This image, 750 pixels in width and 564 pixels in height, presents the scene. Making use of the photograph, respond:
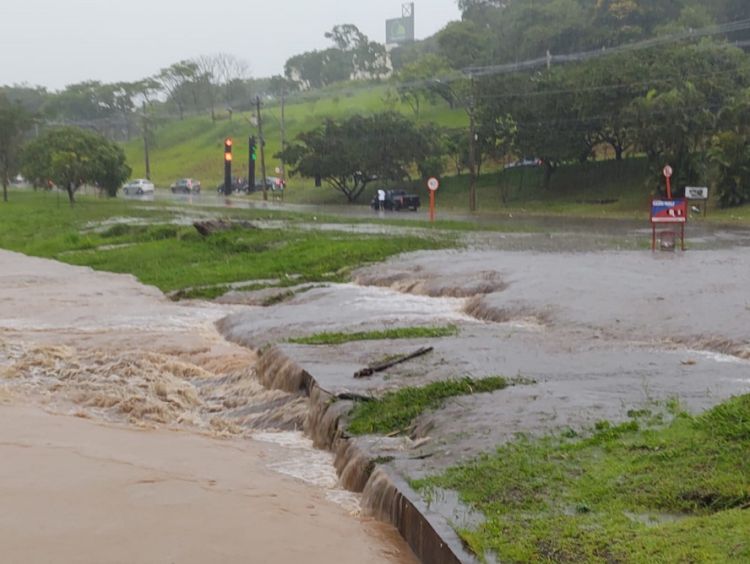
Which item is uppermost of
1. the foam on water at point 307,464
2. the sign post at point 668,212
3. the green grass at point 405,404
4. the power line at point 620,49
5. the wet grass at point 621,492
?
the power line at point 620,49

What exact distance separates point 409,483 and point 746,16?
86.1 metres

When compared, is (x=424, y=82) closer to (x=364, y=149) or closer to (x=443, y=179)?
(x=443, y=179)

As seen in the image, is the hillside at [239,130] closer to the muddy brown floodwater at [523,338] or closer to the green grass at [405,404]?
the muddy brown floodwater at [523,338]

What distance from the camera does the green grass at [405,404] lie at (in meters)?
9.75

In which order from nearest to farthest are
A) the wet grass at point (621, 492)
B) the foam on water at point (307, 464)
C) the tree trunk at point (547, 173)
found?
the wet grass at point (621, 492) < the foam on water at point (307, 464) < the tree trunk at point (547, 173)

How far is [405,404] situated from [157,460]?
233 centimetres

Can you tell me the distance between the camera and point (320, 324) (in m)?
16.7

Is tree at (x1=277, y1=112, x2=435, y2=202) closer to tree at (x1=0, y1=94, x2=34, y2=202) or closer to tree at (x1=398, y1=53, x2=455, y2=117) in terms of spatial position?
tree at (x1=0, y1=94, x2=34, y2=202)

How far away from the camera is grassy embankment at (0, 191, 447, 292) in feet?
81.1

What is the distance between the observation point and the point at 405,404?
404 inches

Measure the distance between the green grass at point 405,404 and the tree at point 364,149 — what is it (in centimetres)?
5760

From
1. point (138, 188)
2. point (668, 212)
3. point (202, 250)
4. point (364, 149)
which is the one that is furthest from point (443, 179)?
point (668, 212)

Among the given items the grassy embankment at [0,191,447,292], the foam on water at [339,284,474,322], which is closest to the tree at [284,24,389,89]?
the grassy embankment at [0,191,447,292]

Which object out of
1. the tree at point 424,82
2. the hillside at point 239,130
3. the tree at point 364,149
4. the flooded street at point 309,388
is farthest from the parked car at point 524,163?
the flooded street at point 309,388
